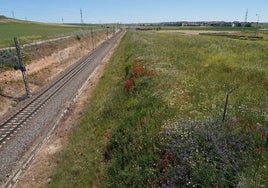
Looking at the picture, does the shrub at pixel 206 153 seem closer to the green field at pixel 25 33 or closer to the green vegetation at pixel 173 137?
the green vegetation at pixel 173 137

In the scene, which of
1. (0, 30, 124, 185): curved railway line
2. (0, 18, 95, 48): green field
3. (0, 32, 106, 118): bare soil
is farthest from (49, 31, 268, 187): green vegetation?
(0, 18, 95, 48): green field

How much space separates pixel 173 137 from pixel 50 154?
904cm

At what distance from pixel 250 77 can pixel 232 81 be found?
105 inches

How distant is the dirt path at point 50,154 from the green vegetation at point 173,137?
2.24 ft

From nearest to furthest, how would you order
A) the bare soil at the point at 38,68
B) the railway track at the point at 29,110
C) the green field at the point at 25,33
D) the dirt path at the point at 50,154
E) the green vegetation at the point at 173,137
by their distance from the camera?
the green vegetation at the point at 173,137 < the dirt path at the point at 50,154 < the railway track at the point at 29,110 < the bare soil at the point at 38,68 < the green field at the point at 25,33

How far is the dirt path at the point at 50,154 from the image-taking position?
517 inches

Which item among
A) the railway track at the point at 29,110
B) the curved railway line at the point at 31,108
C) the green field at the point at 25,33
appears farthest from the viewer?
the green field at the point at 25,33

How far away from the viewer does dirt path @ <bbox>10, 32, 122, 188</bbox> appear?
13.1 m

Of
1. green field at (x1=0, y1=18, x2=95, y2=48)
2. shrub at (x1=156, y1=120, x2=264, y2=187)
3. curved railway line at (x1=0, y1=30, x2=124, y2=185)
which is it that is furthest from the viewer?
green field at (x1=0, y1=18, x2=95, y2=48)

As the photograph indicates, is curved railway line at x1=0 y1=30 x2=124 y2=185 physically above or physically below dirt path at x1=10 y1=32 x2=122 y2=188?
above

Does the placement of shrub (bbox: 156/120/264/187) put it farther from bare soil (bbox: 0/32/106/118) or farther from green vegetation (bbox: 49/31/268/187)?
bare soil (bbox: 0/32/106/118)

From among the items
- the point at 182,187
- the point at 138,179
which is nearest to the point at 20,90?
the point at 138,179

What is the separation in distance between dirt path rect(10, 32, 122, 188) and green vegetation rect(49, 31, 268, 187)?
682mm

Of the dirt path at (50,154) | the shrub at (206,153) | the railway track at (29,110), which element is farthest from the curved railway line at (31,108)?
the shrub at (206,153)
